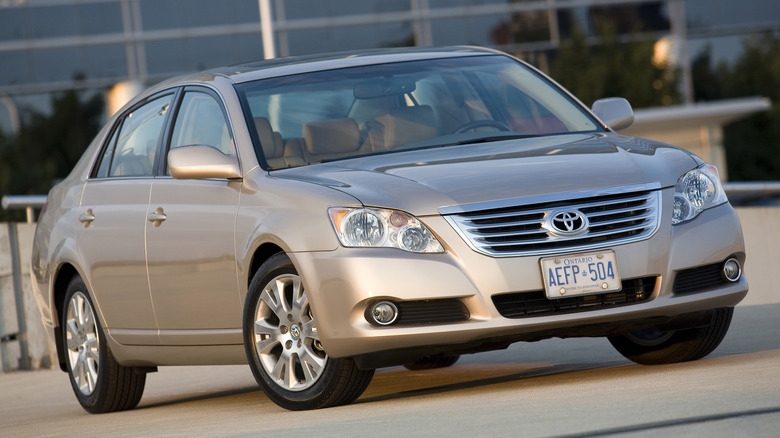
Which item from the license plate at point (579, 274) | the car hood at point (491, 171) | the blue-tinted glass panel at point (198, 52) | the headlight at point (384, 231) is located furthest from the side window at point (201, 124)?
the blue-tinted glass panel at point (198, 52)

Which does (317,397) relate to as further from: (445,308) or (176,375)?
(176,375)

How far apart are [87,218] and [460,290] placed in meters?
2.99

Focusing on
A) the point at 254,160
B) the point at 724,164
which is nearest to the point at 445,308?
the point at 254,160

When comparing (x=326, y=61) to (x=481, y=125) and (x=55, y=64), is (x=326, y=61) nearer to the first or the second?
(x=481, y=125)

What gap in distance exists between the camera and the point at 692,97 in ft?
153

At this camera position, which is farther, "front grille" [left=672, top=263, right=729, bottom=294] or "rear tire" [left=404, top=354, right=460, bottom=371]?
"rear tire" [left=404, top=354, right=460, bottom=371]

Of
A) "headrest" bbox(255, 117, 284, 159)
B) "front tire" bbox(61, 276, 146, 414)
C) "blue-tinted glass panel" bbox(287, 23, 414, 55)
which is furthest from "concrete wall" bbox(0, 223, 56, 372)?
"blue-tinted glass panel" bbox(287, 23, 414, 55)

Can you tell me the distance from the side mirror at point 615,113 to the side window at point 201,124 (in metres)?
2.05

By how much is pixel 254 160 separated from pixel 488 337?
1555 mm

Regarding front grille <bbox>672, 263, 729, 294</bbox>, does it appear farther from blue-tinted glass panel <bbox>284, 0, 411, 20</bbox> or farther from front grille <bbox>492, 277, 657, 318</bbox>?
blue-tinted glass panel <bbox>284, 0, 411, 20</bbox>

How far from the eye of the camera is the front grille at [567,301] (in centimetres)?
627

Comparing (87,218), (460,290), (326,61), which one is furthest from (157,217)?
(460,290)

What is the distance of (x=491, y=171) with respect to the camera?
6516 millimetres

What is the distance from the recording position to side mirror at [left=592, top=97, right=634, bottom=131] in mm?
7992
